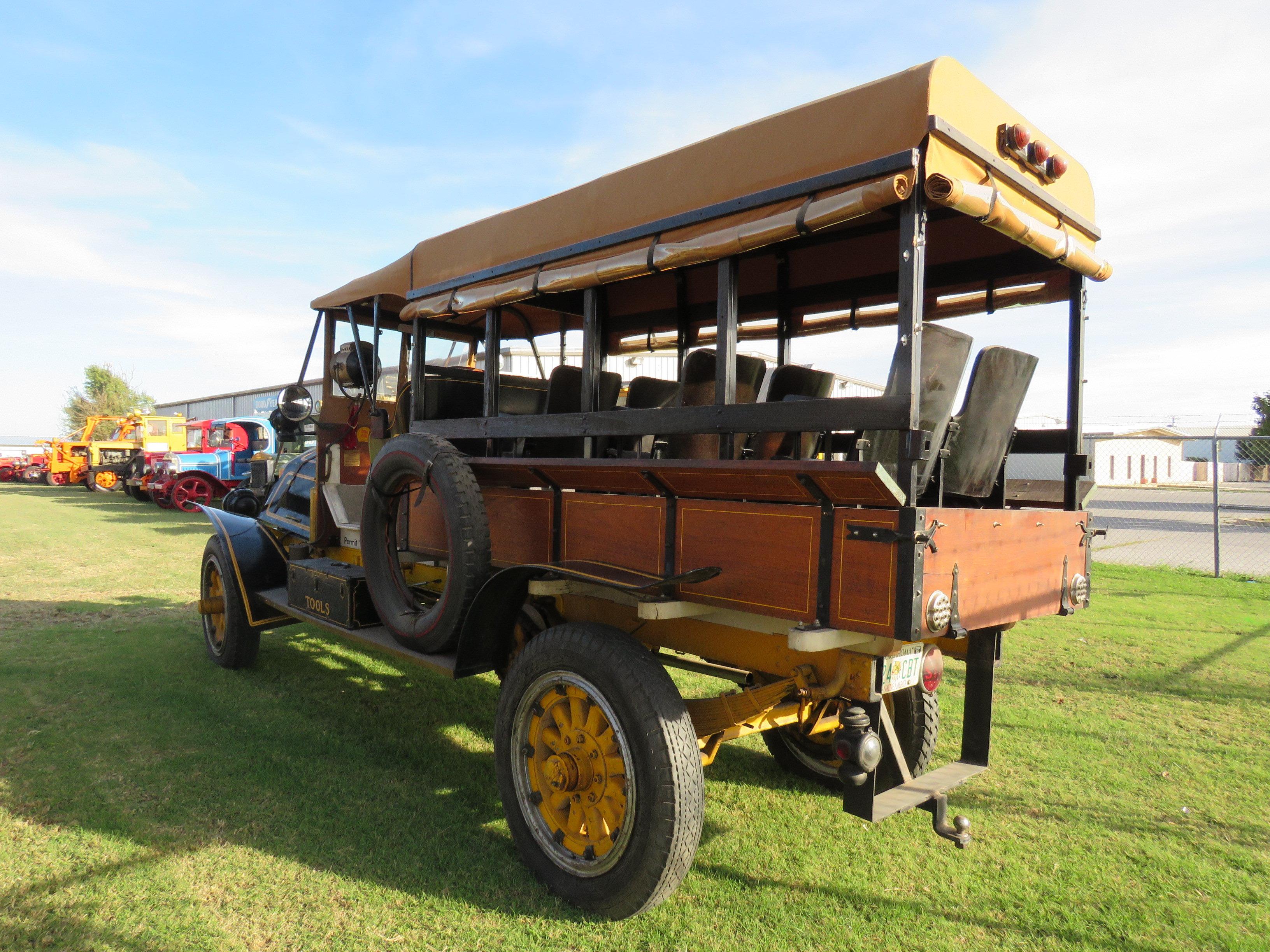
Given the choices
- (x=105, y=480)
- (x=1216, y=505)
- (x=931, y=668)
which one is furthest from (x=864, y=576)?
(x=105, y=480)

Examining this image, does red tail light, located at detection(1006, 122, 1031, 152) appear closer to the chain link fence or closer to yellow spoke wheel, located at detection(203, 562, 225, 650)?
the chain link fence

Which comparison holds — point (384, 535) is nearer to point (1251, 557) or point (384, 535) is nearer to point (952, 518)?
point (952, 518)

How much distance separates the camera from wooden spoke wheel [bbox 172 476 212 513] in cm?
1803

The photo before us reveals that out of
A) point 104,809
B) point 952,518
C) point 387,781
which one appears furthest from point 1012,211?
point 104,809

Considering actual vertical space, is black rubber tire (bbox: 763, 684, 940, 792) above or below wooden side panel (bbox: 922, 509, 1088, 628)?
below

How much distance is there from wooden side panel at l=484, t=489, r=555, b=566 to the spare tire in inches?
4.1

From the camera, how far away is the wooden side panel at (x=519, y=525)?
3.35 m

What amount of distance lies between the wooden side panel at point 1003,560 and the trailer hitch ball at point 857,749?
1.51 feet

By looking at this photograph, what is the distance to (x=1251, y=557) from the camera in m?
11.2

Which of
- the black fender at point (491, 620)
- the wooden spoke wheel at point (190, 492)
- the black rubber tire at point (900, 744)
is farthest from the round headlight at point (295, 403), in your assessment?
the wooden spoke wheel at point (190, 492)

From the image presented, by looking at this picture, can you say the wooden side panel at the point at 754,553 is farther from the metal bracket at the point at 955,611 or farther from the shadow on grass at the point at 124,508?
the shadow on grass at the point at 124,508

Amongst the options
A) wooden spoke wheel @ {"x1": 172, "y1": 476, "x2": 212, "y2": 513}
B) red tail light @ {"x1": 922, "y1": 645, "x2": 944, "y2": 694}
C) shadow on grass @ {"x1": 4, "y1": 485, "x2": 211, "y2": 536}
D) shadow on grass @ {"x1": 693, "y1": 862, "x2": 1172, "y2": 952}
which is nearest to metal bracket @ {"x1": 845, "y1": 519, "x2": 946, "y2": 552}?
red tail light @ {"x1": 922, "y1": 645, "x2": 944, "y2": 694}

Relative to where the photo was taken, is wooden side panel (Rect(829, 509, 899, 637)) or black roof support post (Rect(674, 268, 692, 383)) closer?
wooden side panel (Rect(829, 509, 899, 637))

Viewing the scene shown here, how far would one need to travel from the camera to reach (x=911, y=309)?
2275 mm
